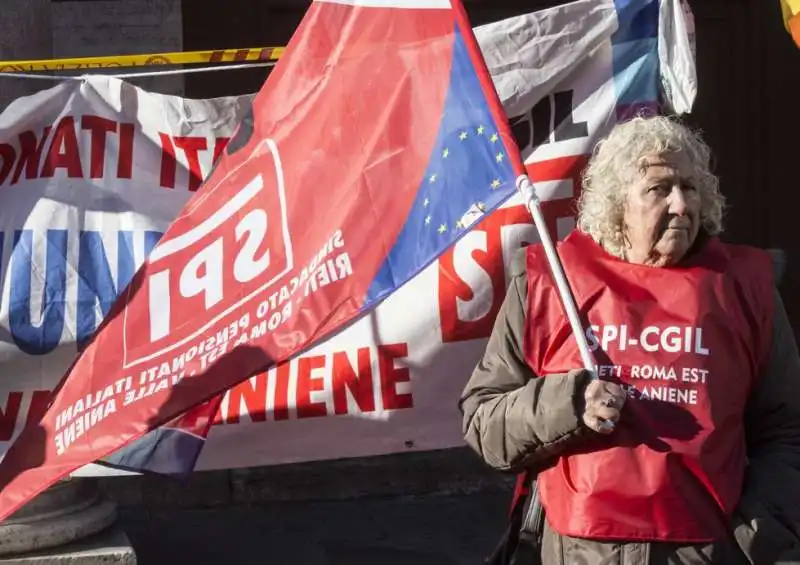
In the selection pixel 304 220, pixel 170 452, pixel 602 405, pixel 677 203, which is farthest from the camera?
pixel 170 452

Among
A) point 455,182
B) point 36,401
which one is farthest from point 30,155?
point 455,182

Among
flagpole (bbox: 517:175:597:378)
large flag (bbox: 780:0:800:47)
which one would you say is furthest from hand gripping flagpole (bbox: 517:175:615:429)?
large flag (bbox: 780:0:800:47)

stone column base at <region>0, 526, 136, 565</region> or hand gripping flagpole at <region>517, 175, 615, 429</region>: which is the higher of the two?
hand gripping flagpole at <region>517, 175, 615, 429</region>

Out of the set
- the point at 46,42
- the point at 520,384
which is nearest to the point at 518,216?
the point at 520,384

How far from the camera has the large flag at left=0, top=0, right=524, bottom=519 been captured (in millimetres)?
3174

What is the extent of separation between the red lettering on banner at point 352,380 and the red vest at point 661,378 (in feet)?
5.42

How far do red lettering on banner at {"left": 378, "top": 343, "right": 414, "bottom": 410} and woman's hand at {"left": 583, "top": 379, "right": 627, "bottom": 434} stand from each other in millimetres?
1938

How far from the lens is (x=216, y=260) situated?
3473mm

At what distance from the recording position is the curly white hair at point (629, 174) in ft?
9.65

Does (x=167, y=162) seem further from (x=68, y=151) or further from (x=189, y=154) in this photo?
(x=68, y=151)

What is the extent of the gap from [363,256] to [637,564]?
1.00 meters

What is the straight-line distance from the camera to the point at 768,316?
9.44ft

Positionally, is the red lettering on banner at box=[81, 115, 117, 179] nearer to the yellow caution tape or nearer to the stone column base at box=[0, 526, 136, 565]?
the yellow caution tape

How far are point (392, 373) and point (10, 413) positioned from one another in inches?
52.0
